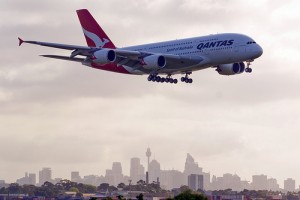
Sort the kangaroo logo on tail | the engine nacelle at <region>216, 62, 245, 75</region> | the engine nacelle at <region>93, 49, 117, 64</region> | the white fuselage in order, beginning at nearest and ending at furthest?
the white fuselage
the engine nacelle at <region>93, 49, 117, 64</region>
the engine nacelle at <region>216, 62, 245, 75</region>
the kangaroo logo on tail

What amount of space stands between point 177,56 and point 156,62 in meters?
3.00

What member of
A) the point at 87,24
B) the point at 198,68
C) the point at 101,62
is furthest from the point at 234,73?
the point at 87,24

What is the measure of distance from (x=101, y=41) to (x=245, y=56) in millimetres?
31982

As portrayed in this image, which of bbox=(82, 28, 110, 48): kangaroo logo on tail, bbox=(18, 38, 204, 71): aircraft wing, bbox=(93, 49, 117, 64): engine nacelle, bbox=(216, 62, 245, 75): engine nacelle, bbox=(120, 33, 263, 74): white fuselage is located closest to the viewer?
bbox=(120, 33, 263, 74): white fuselage

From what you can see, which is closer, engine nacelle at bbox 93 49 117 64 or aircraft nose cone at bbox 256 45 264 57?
aircraft nose cone at bbox 256 45 264 57

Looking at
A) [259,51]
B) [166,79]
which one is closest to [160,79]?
[166,79]

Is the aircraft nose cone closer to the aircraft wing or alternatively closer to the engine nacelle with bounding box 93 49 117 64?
the aircraft wing

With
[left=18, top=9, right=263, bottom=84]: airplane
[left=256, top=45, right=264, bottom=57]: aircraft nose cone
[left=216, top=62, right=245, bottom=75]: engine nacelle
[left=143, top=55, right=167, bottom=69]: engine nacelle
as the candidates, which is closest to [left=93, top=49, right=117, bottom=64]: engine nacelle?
[left=18, top=9, right=263, bottom=84]: airplane

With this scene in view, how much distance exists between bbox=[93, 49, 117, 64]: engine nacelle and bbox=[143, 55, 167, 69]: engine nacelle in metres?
4.77

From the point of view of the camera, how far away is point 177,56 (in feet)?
457

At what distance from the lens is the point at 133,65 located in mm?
144375

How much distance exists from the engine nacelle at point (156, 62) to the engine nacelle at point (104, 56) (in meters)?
4.77

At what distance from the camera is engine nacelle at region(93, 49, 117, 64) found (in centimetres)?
13912

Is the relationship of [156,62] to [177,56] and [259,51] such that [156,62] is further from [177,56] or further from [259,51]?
[259,51]
